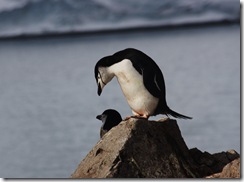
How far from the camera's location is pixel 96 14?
198 inches

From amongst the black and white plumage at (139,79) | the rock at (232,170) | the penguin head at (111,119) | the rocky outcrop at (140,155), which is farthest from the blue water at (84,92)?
the rock at (232,170)

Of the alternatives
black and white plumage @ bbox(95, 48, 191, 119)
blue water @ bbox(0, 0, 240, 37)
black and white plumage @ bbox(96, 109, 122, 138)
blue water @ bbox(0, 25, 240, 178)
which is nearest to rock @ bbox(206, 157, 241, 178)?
black and white plumage @ bbox(95, 48, 191, 119)

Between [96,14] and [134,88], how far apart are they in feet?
3.85

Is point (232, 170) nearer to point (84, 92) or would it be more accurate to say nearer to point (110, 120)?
point (110, 120)

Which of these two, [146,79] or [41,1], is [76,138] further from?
[146,79]

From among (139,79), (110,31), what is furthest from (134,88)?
(110,31)

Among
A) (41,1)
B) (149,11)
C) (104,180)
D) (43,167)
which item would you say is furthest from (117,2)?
(104,180)

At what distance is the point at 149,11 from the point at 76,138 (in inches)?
40.3

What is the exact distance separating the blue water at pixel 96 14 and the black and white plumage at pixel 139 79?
3.05ft

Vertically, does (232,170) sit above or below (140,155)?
below

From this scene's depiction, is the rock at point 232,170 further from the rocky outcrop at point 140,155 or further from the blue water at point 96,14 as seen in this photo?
the blue water at point 96,14

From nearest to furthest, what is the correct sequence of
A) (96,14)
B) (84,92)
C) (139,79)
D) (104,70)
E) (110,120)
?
(139,79) → (104,70) → (110,120) → (96,14) → (84,92)

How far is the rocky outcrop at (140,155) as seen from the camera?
377 centimetres

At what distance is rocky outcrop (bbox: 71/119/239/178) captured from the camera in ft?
12.4
